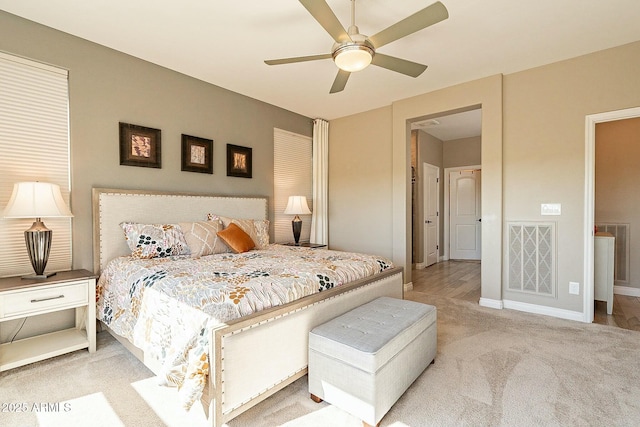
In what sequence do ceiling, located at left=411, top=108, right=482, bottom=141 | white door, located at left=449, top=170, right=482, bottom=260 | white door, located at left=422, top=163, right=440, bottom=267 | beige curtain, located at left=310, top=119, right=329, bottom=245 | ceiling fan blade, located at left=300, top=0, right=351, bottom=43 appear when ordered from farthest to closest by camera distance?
white door, located at left=449, top=170, right=482, bottom=260 < white door, located at left=422, top=163, right=440, bottom=267 < ceiling, located at left=411, top=108, right=482, bottom=141 < beige curtain, located at left=310, top=119, right=329, bottom=245 < ceiling fan blade, located at left=300, top=0, right=351, bottom=43

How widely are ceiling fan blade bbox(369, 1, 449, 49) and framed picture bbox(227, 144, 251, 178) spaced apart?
252 centimetres

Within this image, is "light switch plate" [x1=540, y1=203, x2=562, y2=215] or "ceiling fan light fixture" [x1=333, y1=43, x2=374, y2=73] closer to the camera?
"ceiling fan light fixture" [x1=333, y1=43, x2=374, y2=73]

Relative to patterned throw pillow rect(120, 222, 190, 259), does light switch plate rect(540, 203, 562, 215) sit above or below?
above

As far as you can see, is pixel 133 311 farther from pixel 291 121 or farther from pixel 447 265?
pixel 447 265

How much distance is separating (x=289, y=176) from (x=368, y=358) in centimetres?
371

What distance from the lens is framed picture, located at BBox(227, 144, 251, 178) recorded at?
4.15 m

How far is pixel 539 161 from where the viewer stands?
354 cm

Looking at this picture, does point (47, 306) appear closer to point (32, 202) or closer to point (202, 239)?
point (32, 202)

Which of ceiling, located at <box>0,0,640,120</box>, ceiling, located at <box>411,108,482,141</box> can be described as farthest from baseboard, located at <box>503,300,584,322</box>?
ceiling, located at <box>411,108,482,141</box>

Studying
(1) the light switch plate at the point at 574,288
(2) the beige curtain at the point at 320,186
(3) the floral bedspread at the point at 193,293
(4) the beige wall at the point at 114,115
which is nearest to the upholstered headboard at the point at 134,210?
(4) the beige wall at the point at 114,115

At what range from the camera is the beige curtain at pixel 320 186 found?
5.32 m

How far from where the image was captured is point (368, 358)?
5.51ft

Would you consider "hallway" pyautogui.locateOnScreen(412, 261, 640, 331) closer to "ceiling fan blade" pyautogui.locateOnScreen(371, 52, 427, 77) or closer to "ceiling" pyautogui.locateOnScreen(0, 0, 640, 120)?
"ceiling" pyautogui.locateOnScreen(0, 0, 640, 120)

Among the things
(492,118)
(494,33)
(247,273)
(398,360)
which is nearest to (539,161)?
(492,118)
